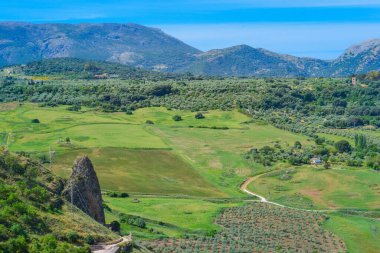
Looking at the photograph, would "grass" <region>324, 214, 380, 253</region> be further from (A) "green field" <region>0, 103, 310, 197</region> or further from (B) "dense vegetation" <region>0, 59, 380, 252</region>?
(A) "green field" <region>0, 103, 310, 197</region>

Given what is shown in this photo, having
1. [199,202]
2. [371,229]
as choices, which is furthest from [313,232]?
[199,202]

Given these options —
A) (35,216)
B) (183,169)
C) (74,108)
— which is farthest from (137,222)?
(74,108)

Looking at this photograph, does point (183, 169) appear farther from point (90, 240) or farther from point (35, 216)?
point (35, 216)

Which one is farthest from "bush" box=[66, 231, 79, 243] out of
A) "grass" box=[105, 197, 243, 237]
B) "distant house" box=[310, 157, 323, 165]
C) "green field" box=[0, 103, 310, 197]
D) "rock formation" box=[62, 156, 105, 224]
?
"distant house" box=[310, 157, 323, 165]

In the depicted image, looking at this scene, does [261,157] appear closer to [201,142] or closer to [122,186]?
[201,142]

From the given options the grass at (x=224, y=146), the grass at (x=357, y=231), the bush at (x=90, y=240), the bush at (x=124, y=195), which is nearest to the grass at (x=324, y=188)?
the grass at (x=224, y=146)

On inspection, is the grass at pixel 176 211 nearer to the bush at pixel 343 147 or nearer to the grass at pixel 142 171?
the grass at pixel 142 171
